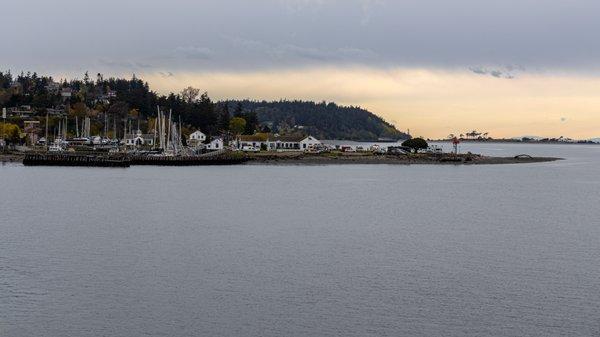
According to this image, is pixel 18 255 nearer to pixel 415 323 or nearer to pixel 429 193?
pixel 415 323

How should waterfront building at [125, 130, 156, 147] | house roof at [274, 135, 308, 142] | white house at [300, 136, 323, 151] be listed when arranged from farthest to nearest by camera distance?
house roof at [274, 135, 308, 142] < white house at [300, 136, 323, 151] < waterfront building at [125, 130, 156, 147]

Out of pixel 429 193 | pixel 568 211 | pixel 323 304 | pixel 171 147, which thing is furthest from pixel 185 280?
pixel 171 147

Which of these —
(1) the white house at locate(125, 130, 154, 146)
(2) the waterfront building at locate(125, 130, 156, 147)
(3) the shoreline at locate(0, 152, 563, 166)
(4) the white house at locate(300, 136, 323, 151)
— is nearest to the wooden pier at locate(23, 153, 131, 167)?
(3) the shoreline at locate(0, 152, 563, 166)

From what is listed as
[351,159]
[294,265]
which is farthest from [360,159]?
[294,265]

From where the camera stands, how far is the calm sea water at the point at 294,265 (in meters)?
26.6

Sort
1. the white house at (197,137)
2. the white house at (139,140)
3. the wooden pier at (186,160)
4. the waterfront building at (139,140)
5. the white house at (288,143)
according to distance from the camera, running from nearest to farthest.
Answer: the wooden pier at (186,160) → the waterfront building at (139,140) → the white house at (139,140) → the white house at (288,143) → the white house at (197,137)

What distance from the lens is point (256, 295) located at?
29.8 m

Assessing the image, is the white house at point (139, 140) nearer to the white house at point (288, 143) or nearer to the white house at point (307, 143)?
the white house at point (288, 143)

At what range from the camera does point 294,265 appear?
35.3 meters

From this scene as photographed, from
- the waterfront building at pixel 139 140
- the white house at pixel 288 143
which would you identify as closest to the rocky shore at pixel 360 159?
the white house at pixel 288 143

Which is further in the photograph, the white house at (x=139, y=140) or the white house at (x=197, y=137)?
the white house at (x=197, y=137)

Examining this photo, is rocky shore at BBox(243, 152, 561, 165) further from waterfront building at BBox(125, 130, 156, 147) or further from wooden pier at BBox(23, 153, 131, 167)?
waterfront building at BBox(125, 130, 156, 147)

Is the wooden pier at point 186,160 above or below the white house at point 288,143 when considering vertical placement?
below

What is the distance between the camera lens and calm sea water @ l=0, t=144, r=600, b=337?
26.6 metres
